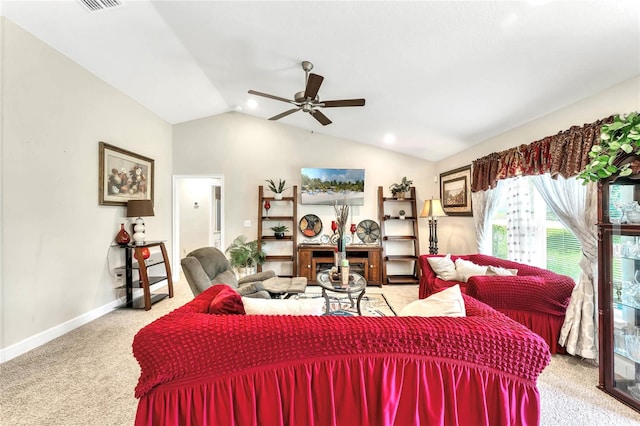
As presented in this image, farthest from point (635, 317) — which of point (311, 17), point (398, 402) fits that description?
point (311, 17)

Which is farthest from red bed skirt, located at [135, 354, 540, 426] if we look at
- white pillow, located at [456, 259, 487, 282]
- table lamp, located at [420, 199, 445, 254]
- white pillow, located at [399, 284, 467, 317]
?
table lamp, located at [420, 199, 445, 254]

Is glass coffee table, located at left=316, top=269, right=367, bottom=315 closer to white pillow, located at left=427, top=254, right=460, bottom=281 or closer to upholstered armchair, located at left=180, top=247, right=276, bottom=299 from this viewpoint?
upholstered armchair, located at left=180, top=247, right=276, bottom=299

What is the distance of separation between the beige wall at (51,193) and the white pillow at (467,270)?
451 centimetres

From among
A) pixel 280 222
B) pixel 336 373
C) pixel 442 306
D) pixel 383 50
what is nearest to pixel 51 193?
pixel 280 222

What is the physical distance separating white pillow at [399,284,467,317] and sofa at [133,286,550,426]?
0.66 ft

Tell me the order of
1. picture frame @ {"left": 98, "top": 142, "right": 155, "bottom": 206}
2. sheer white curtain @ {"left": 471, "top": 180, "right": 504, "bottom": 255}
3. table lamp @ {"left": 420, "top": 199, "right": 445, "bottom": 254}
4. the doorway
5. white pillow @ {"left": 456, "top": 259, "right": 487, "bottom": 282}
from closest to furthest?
white pillow @ {"left": 456, "top": 259, "right": 487, "bottom": 282}, picture frame @ {"left": 98, "top": 142, "right": 155, "bottom": 206}, sheer white curtain @ {"left": 471, "top": 180, "right": 504, "bottom": 255}, table lamp @ {"left": 420, "top": 199, "right": 445, "bottom": 254}, the doorway

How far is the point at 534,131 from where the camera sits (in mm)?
2730

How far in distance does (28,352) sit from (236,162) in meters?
3.54

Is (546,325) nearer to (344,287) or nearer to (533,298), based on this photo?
(533,298)

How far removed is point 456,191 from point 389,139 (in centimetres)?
145

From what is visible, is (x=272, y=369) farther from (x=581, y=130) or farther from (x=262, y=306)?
(x=581, y=130)

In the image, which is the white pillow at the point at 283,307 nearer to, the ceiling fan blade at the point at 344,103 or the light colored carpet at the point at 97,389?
the light colored carpet at the point at 97,389

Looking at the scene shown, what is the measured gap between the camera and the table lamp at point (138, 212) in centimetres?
348

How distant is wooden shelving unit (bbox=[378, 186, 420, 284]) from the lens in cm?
471
